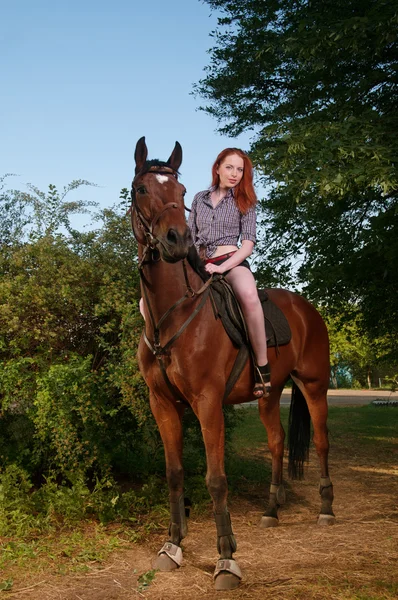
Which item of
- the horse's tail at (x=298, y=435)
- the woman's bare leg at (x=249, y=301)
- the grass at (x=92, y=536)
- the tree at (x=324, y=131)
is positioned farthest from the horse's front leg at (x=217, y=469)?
the tree at (x=324, y=131)

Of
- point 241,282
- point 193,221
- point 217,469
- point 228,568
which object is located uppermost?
point 193,221

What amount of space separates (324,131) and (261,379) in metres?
4.72

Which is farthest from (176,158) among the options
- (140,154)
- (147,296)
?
(147,296)

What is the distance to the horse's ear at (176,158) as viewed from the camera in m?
4.86

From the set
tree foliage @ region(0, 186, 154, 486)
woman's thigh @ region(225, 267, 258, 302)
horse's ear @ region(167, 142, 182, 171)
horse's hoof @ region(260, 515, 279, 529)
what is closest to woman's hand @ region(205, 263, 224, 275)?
woman's thigh @ region(225, 267, 258, 302)

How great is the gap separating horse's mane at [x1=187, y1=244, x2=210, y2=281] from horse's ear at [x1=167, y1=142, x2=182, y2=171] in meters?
0.65

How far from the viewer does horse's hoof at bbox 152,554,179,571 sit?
15.9ft

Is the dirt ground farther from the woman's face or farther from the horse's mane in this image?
the woman's face

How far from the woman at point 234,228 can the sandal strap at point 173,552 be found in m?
1.57

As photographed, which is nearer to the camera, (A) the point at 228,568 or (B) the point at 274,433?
(A) the point at 228,568

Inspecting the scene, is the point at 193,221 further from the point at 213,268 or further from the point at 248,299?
the point at 248,299

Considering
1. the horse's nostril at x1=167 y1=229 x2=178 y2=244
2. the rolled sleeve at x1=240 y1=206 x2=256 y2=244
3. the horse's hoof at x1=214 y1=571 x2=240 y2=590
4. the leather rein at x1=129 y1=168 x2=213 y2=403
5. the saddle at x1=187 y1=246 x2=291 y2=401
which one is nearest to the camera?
the horse's nostril at x1=167 y1=229 x2=178 y2=244

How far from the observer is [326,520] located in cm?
635

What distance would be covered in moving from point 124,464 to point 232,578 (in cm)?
333
